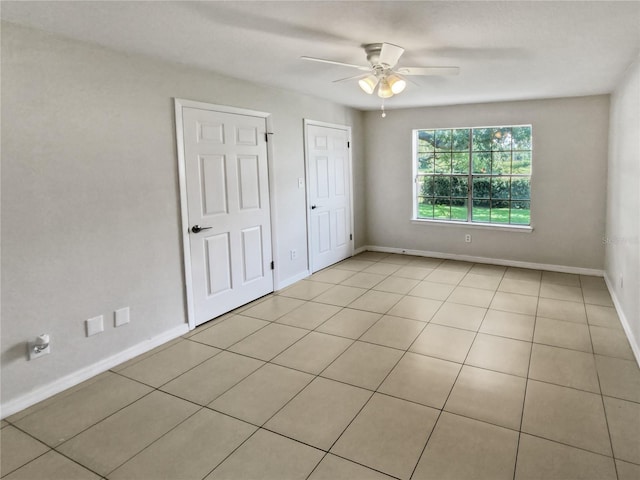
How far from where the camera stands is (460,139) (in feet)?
19.1

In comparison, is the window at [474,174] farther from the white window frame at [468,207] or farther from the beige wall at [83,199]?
the beige wall at [83,199]

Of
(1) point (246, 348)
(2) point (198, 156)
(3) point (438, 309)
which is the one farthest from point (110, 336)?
(3) point (438, 309)

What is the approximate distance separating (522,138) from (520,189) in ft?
2.19

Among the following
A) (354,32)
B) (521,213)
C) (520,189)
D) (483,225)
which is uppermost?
(354,32)

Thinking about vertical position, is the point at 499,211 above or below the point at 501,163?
below

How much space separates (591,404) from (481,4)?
234 centimetres

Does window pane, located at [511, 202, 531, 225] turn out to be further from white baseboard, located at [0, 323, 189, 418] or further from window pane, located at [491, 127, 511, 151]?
white baseboard, located at [0, 323, 189, 418]

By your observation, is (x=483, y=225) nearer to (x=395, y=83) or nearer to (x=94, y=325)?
(x=395, y=83)

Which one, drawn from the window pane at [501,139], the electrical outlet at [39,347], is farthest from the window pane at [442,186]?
the electrical outlet at [39,347]

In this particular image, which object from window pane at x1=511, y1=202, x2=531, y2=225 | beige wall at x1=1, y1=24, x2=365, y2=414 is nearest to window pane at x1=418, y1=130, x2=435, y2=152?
window pane at x1=511, y1=202, x2=531, y2=225

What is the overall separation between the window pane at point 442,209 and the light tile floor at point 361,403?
7.60 ft

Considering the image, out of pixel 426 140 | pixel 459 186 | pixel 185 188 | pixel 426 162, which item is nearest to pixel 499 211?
pixel 459 186

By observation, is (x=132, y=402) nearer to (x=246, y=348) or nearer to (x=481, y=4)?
(x=246, y=348)

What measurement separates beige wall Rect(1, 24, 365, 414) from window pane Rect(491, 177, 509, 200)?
392 cm
